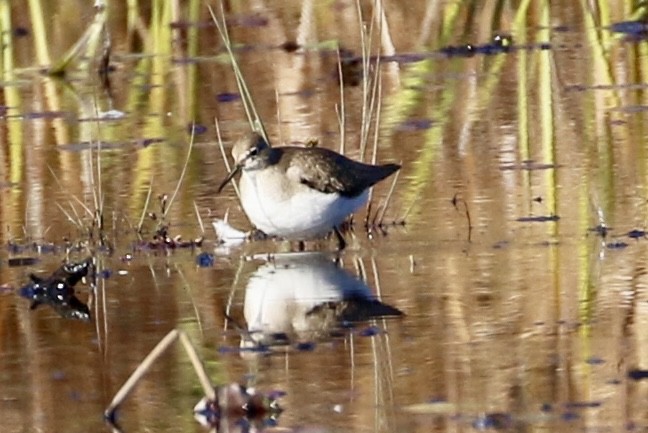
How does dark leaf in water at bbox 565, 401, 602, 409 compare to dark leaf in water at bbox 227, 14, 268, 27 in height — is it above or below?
above

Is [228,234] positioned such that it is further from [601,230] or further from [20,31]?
[20,31]

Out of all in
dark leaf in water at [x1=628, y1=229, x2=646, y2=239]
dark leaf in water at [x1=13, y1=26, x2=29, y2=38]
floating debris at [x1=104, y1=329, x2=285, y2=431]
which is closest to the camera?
floating debris at [x1=104, y1=329, x2=285, y2=431]

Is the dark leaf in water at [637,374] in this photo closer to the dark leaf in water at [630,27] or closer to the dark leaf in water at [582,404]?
the dark leaf in water at [582,404]

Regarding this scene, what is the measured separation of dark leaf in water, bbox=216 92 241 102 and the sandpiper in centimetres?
369

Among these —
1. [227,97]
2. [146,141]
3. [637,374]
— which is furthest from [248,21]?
[637,374]

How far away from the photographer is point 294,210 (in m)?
8.00

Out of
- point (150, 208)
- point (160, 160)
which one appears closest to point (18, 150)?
point (160, 160)

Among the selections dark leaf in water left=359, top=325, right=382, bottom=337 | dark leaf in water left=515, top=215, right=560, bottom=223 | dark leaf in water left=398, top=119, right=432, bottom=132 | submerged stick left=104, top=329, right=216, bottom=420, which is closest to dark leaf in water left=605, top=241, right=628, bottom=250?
dark leaf in water left=515, top=215, right=560, bottom=223

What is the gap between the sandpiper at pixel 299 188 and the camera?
799 centimetres

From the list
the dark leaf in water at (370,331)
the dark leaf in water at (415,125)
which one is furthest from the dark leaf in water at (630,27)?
the dark leaf in water at (370,331)

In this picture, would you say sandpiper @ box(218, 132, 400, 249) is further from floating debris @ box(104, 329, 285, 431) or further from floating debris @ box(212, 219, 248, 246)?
floating debris @ box(104, 329, 285, 431)

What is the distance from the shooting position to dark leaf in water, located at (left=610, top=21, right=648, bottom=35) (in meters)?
13.5

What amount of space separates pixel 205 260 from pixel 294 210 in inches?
16.6

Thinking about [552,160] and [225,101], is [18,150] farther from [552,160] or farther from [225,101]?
[552,160]
